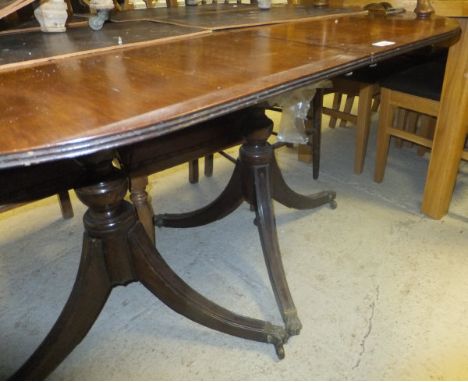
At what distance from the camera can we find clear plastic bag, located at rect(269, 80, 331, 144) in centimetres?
163

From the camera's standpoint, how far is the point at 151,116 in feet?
1.87

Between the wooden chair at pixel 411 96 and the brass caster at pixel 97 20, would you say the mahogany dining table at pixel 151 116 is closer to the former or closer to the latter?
the brass caster at pixel 97 20

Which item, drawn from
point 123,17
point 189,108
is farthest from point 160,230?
point 189,108

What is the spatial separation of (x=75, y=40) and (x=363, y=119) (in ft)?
4.68

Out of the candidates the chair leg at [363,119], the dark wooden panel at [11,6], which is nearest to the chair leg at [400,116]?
the chair leg at [363,119]

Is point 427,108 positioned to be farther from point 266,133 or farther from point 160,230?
point 160,230

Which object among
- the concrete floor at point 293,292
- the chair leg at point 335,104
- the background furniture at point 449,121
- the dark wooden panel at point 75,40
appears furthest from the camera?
the chair leg at point 335,104

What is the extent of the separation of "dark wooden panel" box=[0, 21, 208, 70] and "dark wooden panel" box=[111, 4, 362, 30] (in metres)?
0.12

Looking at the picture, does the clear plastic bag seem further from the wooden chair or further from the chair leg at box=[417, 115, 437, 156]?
the chair leg at box=[417, 115, 437, 156]

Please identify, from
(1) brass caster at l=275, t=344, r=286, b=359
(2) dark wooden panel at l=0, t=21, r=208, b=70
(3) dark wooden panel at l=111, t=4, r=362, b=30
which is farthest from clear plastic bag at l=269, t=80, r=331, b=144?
(1) brass caster at l=275, t=344, r=286, b=359

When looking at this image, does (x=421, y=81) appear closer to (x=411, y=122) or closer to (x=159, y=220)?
(x=411, y=122)

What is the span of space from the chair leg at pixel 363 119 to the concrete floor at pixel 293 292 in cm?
14

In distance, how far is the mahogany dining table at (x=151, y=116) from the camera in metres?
0.58

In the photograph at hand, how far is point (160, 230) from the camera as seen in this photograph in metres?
1.74
